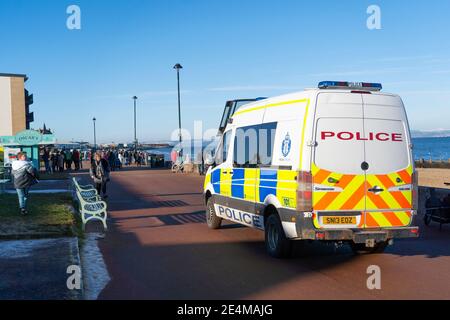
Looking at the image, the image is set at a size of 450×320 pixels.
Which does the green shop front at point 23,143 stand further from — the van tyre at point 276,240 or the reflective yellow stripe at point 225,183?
the van tyre at point 276,240

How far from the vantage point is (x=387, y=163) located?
8.18 metres

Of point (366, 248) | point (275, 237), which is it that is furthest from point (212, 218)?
point (366, 248)

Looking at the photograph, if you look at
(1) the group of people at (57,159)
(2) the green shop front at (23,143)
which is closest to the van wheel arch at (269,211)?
(2) the green shop front at (23,143)

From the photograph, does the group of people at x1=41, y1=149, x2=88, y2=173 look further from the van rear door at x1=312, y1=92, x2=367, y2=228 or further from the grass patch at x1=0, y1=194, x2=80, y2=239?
the van rear door at x1=312, y1=92, x2=367, y2=228

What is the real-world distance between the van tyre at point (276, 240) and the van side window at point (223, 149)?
2.53m

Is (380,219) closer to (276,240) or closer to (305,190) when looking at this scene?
(305,190)

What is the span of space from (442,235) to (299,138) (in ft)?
16.5

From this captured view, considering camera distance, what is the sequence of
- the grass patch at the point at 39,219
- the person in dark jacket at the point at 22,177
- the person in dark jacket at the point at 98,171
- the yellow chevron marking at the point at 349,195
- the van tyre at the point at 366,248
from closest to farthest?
the yellow chevron marking at the point at 349,195, the van tyre at the point at 366,248, the grass patch at the point at 39,219, the person in dark jacket at the point at 22,177, the person in dark jacket at the point at 98,171

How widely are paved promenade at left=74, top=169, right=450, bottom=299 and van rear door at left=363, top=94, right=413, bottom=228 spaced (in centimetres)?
81

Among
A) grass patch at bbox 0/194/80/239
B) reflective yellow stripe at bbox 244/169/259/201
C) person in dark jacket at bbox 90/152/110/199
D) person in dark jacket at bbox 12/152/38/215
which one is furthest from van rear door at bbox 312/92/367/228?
person in dark jacket at bbox 90/152/110/199

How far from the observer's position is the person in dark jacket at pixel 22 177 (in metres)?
12.6

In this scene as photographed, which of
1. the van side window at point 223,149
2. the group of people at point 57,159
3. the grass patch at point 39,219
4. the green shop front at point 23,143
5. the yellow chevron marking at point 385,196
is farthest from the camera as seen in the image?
the group of people at point 57,159
